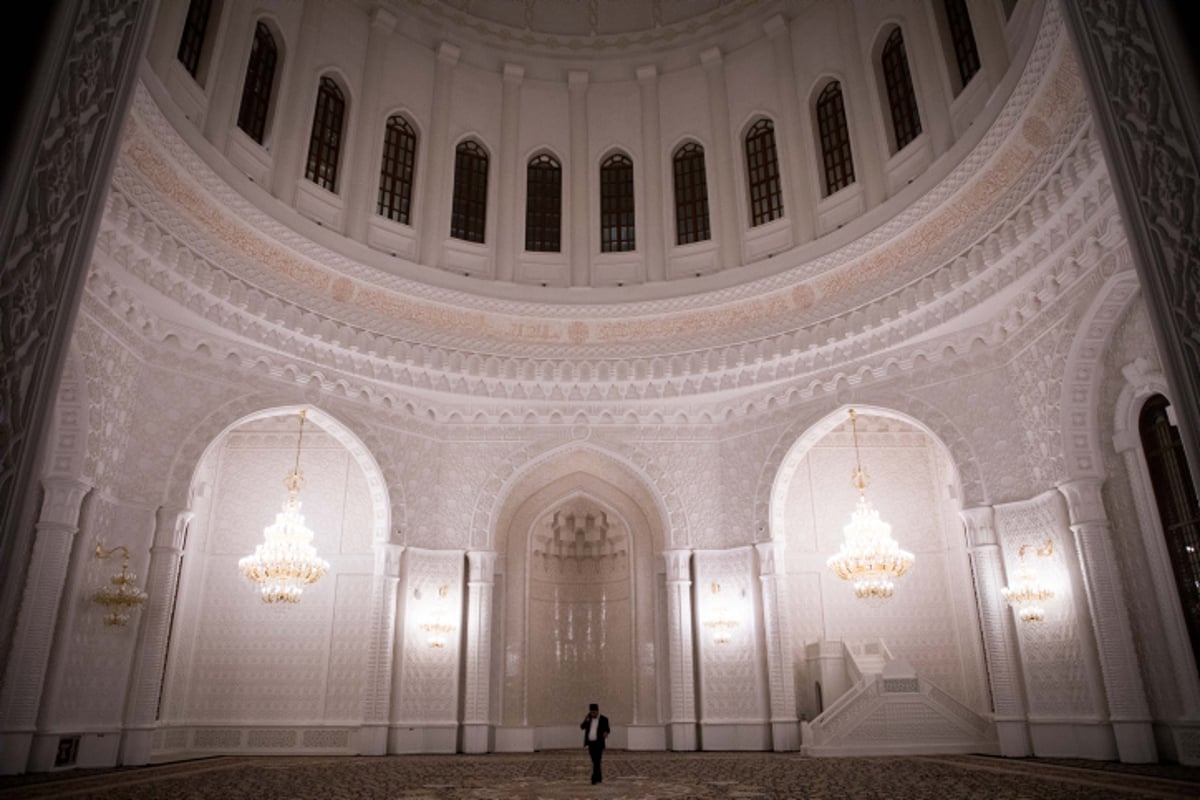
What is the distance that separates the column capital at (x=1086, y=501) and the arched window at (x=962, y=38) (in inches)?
191

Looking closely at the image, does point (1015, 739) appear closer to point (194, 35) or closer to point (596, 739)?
point (596, 739)

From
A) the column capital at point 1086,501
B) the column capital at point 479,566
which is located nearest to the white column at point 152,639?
the column capital at point 479,566

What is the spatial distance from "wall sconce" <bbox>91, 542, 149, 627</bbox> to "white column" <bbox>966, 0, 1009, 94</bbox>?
1056 cm

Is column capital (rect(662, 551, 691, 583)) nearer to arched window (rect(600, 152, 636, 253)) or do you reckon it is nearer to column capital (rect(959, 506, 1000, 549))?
column capital (rect(959, 506, 1000, 549))

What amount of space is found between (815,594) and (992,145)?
23.7 feet

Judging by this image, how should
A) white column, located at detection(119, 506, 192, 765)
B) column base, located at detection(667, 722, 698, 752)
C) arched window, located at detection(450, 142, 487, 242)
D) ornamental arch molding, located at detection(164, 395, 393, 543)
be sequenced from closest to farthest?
white column, located at detection(119, 506, 192, 765) < ornamental arch molding, located at detection(164, 395, 393, 543) < column base, located at detection(667, 722, 698, 752) < arched window, located at detection(450, 142, 487, 242)

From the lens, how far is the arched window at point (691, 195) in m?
12.9

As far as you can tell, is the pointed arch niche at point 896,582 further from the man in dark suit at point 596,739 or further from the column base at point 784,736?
the man in dark suit at point 596,739

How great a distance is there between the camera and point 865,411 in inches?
428

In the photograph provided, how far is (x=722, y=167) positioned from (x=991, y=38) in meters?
4.34

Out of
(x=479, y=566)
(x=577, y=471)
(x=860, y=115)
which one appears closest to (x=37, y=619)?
(x=479, y=566)

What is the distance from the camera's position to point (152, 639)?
28.5 ft

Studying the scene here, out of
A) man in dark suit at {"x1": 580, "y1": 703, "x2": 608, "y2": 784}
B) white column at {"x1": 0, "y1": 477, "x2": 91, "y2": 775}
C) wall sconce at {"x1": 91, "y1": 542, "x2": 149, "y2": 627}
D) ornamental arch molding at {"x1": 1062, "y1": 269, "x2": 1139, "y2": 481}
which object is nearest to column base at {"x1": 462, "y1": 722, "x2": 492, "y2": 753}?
man in dark suit at {"x1": 580, "y1": 703, "x2": 608, "y2": 784}

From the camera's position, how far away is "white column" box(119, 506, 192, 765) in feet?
27.4
